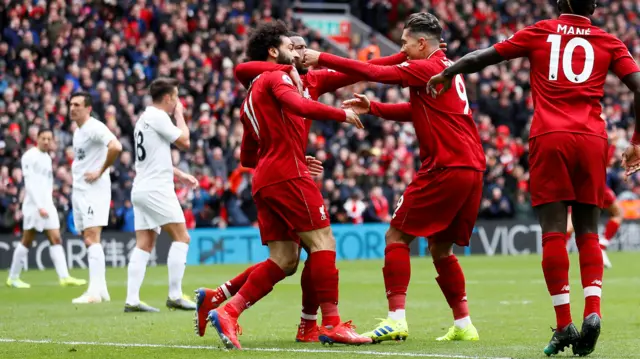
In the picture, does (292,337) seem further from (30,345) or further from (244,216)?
(244,216)

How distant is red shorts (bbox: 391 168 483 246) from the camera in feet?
27.4

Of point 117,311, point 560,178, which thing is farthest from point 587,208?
point 117,311

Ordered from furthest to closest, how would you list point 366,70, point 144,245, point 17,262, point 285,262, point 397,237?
point 17,262 < point 144,245 < point 397,237 < point 285,262 < point 366,70

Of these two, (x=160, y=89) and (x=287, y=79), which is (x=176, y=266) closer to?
(x=160, y=89)

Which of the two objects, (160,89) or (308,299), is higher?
(160,89)

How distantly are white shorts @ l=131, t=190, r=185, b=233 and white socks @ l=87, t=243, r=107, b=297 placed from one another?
135 cm

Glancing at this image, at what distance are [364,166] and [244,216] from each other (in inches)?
164

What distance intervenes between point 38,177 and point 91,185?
11.9ft

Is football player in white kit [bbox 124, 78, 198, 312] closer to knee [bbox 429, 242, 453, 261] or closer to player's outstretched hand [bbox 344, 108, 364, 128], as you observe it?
knee [bbox 429, 242, 453, 261]

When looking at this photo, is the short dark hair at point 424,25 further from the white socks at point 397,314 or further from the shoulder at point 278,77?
the white socks at point 397,314

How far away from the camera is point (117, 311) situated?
12148 mm

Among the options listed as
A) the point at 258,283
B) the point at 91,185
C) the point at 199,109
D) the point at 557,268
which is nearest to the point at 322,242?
the point at 258,283

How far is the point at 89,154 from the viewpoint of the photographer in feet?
45.9

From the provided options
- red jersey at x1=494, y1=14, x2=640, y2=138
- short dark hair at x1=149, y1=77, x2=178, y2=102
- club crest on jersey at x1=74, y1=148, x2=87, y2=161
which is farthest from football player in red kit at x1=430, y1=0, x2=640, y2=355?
club crest on jersey at x1=74, y1=148, x2=87, y2=161
